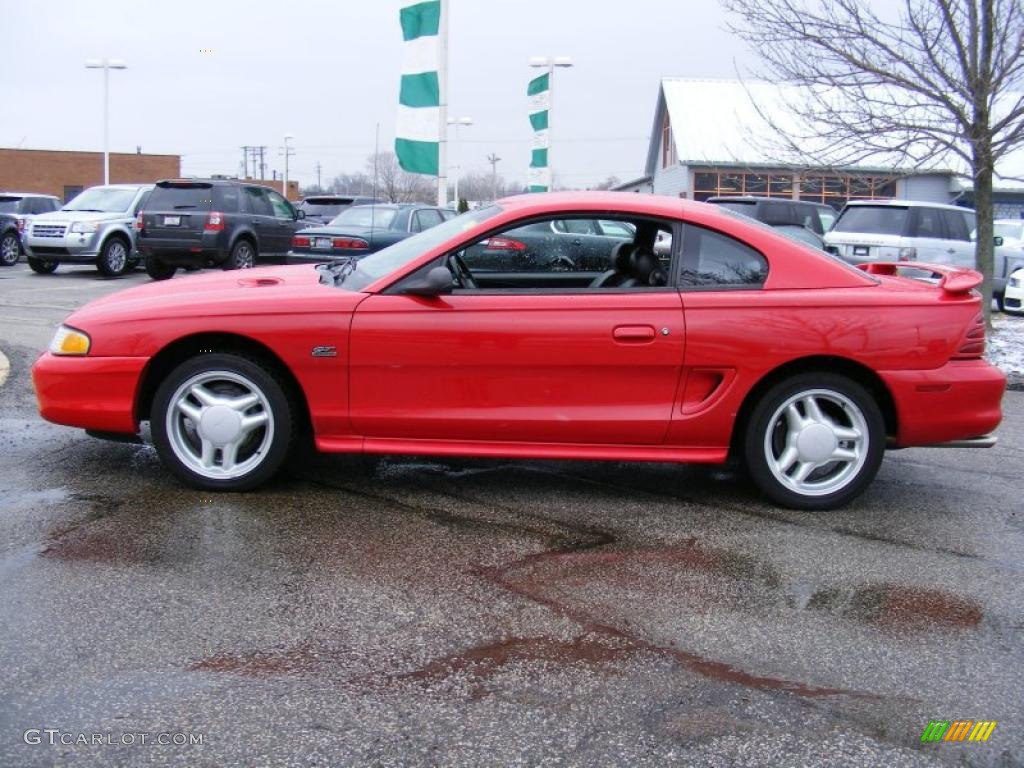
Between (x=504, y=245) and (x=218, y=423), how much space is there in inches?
69.0

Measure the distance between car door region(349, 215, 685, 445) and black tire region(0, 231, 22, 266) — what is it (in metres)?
18.1

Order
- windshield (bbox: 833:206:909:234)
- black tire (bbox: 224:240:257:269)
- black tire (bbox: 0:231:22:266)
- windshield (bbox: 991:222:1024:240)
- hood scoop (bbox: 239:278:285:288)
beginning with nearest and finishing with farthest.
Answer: hood scoop (bbox: 239:278:285:288) → windshield (bbox: 833:206:909:234) → black tire (bbox: 224:240:257:269) → windshield (bbox: 991:222:1024:240) → black tire (bbox: 0:231:22:266)

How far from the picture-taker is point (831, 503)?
16.2ft

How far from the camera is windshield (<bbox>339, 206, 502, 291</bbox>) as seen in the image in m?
4.94

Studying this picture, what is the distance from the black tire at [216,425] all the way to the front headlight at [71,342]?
0.42 meters

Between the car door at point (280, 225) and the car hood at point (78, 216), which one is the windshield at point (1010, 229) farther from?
the car hood at point (78, 216)

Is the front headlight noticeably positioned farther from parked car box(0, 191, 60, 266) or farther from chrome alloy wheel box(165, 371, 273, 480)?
parked car box(0, 191, 60, 266)

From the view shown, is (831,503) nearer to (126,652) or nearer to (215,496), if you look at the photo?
(215,496)

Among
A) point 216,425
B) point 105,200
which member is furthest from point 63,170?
point 216,425

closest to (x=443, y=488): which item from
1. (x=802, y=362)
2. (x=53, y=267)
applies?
(x=802, y=362)

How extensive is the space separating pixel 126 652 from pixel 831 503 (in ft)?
10.9

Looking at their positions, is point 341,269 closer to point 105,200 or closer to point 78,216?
point 78,216

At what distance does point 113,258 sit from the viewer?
18.2 metres

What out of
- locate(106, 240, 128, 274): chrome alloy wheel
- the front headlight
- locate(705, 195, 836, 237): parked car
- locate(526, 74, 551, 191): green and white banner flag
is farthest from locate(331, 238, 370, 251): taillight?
locate(526, 74, 551, 191): green and white banner flag
